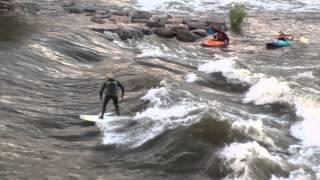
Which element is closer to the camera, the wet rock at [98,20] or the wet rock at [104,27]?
the wet rock at [104,27]

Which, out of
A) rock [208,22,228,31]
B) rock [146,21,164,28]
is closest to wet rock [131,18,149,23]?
rock [146,21,164,28]

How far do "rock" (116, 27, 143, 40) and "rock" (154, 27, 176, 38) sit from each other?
990mm

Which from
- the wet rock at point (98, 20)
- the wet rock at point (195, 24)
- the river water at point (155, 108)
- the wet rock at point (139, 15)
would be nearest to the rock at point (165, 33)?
the river water at point (155, 108)

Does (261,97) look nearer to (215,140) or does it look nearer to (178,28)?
(215,140)

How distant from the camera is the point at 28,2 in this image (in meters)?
37.1

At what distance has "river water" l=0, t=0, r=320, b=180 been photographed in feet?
39.5

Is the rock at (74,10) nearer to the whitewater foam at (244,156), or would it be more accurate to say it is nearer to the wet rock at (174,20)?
the wet rock at (174,20)

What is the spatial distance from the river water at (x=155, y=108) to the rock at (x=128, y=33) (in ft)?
2.21

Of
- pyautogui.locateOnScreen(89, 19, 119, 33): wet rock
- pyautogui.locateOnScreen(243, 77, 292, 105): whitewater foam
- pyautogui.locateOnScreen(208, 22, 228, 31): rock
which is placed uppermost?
pyautogui.locateOnScreen(243, 77, 292, 105): whitewater foam

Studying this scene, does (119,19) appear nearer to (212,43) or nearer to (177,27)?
(177,27)

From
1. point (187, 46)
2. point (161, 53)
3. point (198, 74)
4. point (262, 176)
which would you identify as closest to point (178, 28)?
point (187, 46)

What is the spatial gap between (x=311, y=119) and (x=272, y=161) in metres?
4.65

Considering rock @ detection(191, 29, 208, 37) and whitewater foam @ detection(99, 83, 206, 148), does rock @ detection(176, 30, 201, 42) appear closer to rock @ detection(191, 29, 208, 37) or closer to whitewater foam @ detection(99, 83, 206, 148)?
rock @ detection(191, 29, 208, 37)

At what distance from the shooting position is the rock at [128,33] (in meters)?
29.3
